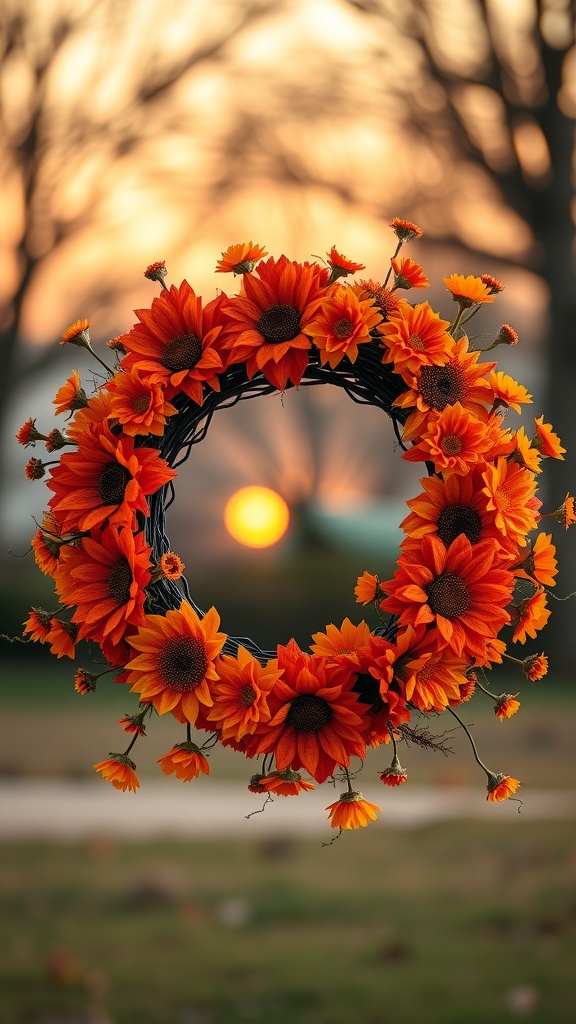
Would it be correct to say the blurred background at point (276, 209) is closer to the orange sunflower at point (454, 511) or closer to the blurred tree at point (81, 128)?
the blurred tree at point (81, 128)

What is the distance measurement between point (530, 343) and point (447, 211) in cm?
113

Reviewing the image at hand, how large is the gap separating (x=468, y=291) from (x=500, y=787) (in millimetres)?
693

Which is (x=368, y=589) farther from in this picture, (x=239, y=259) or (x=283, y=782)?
(x=239, y=259)

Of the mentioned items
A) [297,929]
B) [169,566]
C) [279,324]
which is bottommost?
[297,929]

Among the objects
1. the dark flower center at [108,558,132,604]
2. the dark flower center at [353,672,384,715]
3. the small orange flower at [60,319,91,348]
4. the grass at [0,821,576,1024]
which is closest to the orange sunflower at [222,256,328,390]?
the small orange flower at [60,319,91,348]

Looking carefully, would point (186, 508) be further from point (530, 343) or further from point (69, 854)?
point (69, 854)

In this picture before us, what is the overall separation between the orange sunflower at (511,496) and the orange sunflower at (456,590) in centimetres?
5

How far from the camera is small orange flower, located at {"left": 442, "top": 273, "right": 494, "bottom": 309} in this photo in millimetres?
1546

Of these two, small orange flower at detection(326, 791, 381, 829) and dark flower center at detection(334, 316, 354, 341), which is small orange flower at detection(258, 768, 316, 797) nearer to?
small orange flower at detection(326, 791, 381, 829)

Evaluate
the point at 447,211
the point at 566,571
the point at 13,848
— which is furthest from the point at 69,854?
the point at 447,211

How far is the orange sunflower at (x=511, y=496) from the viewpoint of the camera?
56.8 inches

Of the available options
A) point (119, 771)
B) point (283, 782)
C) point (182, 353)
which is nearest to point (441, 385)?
point (182, 353)

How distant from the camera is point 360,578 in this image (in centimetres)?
150

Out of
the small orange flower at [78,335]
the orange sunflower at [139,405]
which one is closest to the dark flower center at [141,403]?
the orange sunflower at [139,405]
